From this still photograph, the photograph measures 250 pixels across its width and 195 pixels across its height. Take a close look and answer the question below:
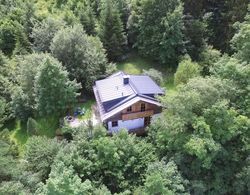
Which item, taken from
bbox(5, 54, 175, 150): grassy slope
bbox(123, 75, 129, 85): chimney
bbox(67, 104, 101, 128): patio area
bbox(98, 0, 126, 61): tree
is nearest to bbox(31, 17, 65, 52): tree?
bbox(98, 0, 126, 61): tree

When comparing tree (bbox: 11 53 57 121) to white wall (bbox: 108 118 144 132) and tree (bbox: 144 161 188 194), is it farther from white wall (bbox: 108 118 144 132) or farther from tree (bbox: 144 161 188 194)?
tree (bbox: 144 161 188 194)

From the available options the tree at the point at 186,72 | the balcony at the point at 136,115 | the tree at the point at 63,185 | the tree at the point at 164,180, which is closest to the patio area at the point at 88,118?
the balcony at the point at 136,115

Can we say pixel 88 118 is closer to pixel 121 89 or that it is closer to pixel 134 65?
pixel 121 89

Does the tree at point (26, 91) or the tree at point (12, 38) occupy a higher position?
the tree at point (12, 38)

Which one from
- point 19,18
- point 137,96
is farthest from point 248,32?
point 19,18

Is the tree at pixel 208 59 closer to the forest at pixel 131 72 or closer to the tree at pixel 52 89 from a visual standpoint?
the forest at pixel 131 72

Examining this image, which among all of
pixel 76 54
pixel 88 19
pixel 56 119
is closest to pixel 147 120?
pixel 56 119

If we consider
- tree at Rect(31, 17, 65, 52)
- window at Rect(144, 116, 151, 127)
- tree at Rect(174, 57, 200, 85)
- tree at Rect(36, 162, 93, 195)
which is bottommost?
tree at Rect(36, 162, 93, 195)
